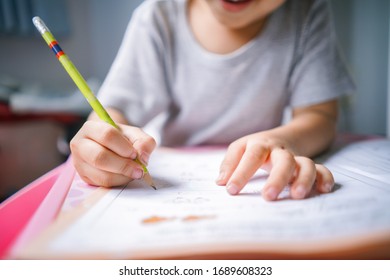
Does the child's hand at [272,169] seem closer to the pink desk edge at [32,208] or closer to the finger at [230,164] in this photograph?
the finger at [230,164]

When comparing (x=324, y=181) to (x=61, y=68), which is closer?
(x=324, y=181)

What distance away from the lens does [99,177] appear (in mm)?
296

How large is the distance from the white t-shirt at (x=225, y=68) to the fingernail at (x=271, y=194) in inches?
7.4

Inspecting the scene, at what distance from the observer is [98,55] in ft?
1.43

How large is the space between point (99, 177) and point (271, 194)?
0.13 m

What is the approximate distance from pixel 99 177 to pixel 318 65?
11.4 inches

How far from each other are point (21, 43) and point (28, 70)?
30 mm

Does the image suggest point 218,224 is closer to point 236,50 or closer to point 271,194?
point 271,194

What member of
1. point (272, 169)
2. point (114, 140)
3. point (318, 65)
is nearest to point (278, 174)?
point (272, 169)

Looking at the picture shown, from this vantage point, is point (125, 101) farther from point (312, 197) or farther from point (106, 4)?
point (312, 197)

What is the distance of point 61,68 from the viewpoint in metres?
0.40

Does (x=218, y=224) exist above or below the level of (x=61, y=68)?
below

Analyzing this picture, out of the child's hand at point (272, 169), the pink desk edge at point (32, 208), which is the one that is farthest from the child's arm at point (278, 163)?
the pink desk edge at point (32, 208)
